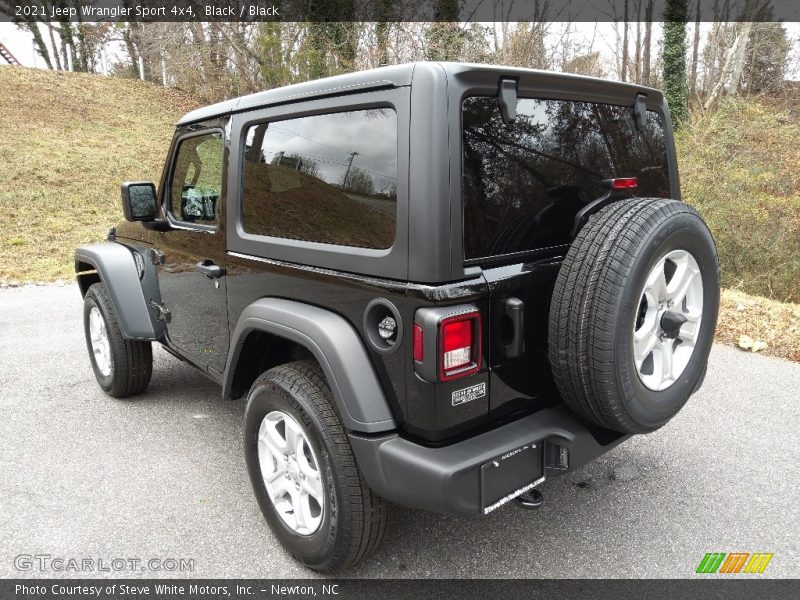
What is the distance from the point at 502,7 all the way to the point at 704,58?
653 centimetres

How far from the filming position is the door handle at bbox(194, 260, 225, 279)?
289 cm

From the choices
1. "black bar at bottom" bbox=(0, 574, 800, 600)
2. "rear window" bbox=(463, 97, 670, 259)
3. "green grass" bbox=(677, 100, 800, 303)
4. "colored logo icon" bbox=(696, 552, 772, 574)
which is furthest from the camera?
"green grass" bbox=(677, 100, 800, 303)

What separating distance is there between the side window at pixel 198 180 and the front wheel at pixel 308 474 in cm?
105

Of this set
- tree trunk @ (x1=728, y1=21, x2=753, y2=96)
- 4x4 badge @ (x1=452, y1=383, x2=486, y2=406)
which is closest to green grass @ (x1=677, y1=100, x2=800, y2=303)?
4x4 badge @ (x1=452, y1=383, x2=486, y2=406)

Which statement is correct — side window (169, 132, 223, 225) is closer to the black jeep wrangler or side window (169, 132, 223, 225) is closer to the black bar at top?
the black jeep wrangler

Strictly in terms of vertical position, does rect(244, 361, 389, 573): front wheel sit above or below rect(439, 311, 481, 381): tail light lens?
below

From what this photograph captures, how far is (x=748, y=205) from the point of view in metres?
7.48

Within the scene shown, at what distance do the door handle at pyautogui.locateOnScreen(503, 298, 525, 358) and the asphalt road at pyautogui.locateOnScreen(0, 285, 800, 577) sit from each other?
3.24ft

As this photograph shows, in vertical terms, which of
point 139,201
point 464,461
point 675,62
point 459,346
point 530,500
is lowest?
point 530,500

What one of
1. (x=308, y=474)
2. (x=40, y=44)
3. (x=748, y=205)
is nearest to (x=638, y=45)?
(x=748, y=205)

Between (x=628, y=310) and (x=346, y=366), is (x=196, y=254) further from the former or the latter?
(x=628, y=310)

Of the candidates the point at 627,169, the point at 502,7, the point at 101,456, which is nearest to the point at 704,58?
the point at 502,7

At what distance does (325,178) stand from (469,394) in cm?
98

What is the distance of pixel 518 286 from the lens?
2.10 meters
